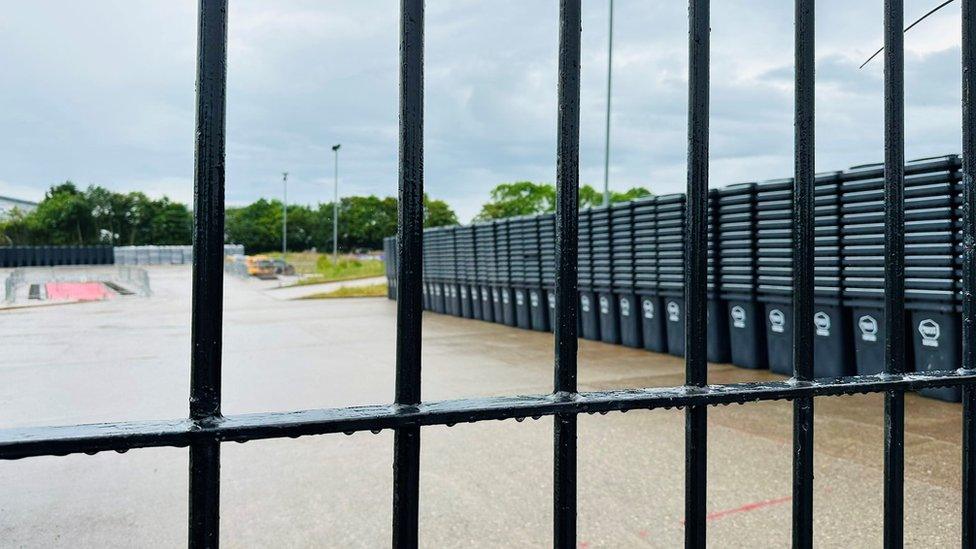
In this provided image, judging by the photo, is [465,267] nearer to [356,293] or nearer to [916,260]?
[916,260]

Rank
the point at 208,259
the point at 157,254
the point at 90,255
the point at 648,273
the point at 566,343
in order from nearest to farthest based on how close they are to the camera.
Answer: the point at 208,259 < the point at 566,343 < the point at 648,273 < the point at 90,255 < the point at 157,254

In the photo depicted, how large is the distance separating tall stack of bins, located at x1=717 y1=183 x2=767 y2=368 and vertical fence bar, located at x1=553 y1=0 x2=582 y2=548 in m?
6.68

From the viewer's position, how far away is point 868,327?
6164 mm

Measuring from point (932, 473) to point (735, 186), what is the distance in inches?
168

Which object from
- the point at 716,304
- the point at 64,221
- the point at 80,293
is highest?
the point at 64,221

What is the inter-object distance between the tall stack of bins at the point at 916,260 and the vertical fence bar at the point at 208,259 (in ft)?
17.9

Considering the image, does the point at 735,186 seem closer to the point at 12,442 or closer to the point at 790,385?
the point at 790,385

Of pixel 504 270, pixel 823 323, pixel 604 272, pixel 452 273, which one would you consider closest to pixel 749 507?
pixel 823 323

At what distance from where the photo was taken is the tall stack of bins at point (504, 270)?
41.1 feet

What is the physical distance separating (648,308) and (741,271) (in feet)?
6.02

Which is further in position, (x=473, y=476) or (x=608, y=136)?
(x=608, y=136)

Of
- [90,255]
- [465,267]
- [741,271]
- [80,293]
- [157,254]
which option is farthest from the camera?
[157,254]

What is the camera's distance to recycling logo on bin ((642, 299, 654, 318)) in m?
8.99

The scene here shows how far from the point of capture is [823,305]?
6.57 m
